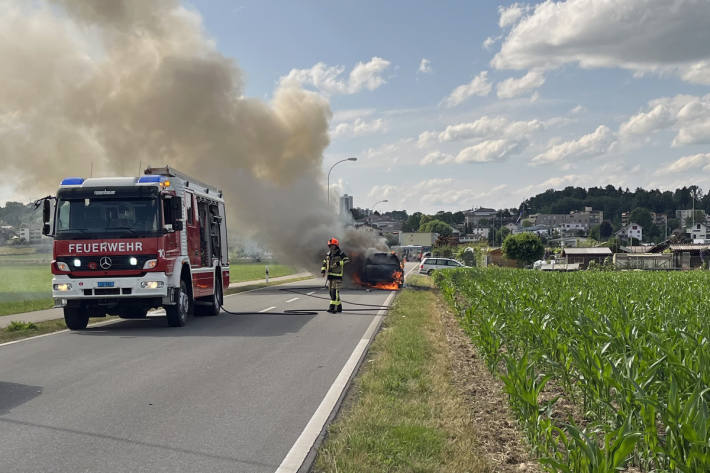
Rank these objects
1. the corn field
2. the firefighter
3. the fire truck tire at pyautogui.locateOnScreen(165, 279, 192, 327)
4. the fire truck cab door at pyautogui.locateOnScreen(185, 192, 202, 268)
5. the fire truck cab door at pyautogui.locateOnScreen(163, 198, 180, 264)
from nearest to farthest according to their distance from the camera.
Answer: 1. the corn field
2. the fire truck cab door at pyautogui.locateOnScreen(163, 198, 180, 264)
3. the fire truck tire at pyautogui.locateOnScreen(165, 279, 192, 327)
4. the fire truck cab door at pyautogui.locateOnScreen(185, 192, 202, 268)
5. the firefighter

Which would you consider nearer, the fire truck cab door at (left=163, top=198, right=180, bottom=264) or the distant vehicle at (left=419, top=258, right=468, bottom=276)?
the fire truck cab door at (left=163, top=198, right=180, bottom=264)

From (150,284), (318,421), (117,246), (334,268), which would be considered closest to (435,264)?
(334,268)

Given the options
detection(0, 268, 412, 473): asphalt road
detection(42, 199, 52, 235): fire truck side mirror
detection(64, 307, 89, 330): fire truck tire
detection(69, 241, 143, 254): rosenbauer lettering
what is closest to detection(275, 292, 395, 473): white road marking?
detection(0, 268, 412, 473): asphalt road

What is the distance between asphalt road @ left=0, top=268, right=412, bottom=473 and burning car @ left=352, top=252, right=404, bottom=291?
14.9 meters

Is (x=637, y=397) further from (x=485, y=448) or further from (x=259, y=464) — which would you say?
(x=259, y=464)

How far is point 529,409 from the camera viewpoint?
535 centimetres

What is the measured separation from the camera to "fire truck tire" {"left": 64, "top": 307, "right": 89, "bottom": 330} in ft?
44.0

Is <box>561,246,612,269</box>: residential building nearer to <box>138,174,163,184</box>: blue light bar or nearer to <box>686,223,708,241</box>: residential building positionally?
<box>686,223,708,241</box>: residential building

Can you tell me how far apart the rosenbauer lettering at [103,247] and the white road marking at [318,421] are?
5.05 metres

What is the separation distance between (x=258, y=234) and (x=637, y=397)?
30.0m

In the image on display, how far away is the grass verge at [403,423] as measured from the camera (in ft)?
15.7

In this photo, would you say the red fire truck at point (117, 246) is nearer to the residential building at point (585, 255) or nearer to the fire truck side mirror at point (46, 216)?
the fire truck side mirror at point (46, 216)

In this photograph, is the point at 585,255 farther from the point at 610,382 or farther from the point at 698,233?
the point at 610,382

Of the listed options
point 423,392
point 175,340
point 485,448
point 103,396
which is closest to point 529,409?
point 485,448
